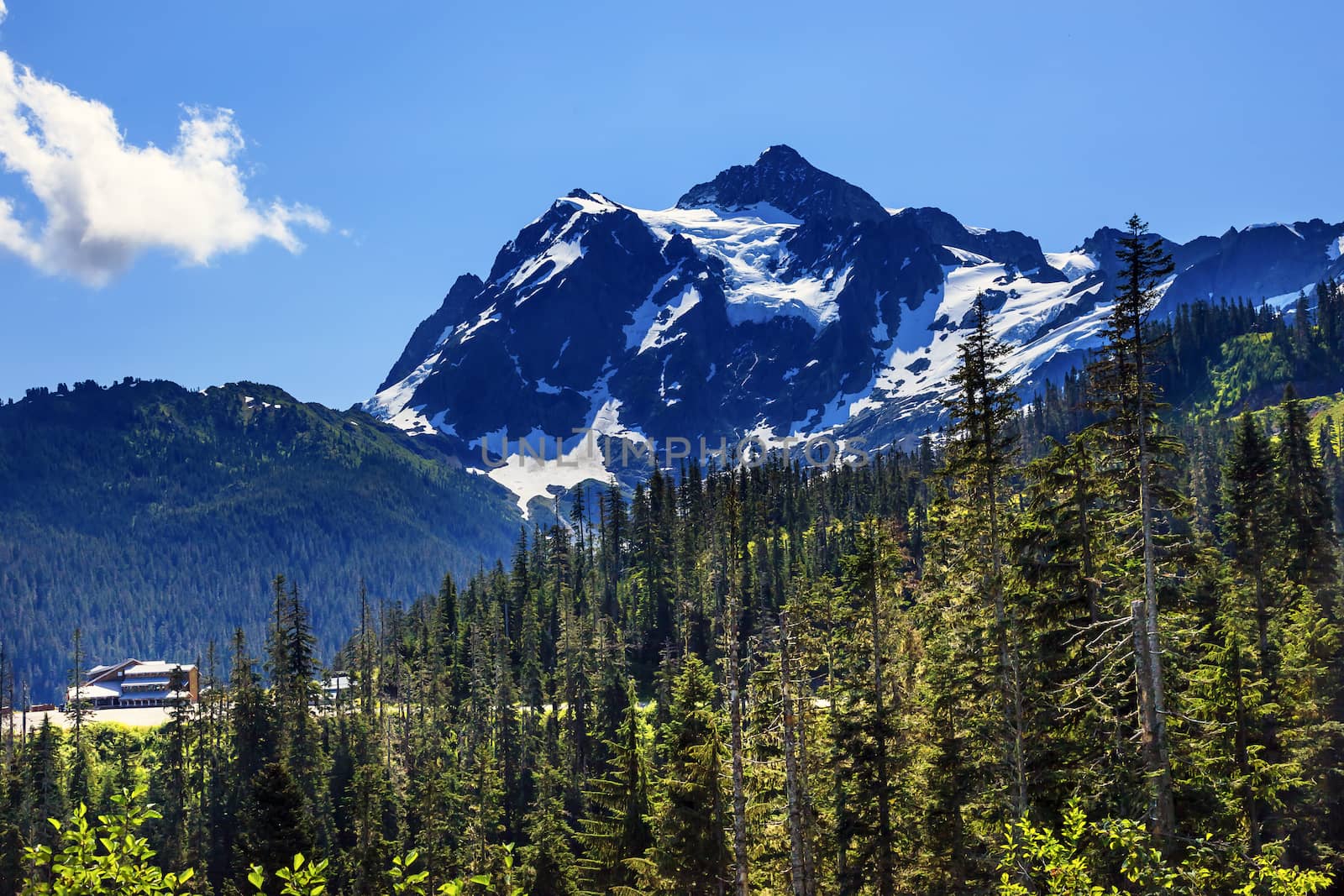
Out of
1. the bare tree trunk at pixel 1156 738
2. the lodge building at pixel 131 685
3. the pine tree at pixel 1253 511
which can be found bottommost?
the lodge building at pixel 131 685

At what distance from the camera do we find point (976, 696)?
3038 centimetres

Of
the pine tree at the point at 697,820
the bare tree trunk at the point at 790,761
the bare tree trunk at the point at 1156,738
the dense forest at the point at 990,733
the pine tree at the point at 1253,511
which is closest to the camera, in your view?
the bare tree trunk at the point at 1156,738

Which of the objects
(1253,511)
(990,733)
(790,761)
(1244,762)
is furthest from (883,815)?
(1253,511)

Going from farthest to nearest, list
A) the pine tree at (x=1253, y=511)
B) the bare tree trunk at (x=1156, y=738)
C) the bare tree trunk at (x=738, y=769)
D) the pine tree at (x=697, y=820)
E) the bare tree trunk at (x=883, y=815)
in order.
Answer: the pine tree at (x=1253, y=511), the bare tree trunk at (x=883, y=815), the pine tree at (x=697, y=820), the bare tree trunk at (x=738, y=769), the bare tree trunk at (x=1156, y=738)

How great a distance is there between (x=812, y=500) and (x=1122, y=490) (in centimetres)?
13624

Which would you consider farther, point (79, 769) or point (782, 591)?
point (782, 591)

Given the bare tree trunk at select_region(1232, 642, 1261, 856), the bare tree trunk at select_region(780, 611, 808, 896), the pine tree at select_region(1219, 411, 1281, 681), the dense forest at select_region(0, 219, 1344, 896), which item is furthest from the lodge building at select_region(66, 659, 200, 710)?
the bare tree trunk at select_region(1232, 642, 1261, 856)

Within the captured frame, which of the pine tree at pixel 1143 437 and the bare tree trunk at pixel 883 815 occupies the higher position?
the pine tree at pixel 1143 437

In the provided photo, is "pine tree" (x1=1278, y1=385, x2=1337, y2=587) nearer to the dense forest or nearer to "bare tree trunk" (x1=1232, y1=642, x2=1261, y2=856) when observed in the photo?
the dense forest

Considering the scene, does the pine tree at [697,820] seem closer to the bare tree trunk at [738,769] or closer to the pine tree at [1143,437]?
the bare tree trunk at [738,769]

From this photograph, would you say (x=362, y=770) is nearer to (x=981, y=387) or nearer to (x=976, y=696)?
(x=976, y=696)

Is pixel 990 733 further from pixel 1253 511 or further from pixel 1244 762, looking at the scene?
pixel 1253 511

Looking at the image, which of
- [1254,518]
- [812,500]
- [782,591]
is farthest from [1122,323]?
[812,500]

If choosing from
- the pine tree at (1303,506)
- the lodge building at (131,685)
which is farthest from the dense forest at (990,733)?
the lodge building at (131,685)
